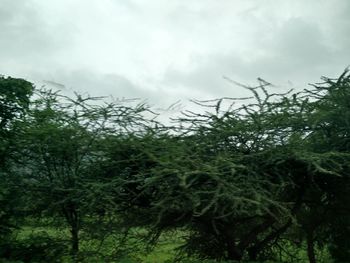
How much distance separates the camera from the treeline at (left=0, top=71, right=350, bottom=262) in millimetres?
10367

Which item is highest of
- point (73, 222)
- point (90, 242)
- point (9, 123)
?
point (9, 123)

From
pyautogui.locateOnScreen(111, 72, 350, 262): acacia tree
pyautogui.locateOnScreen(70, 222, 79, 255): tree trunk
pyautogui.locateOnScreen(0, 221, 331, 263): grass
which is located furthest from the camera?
pyautogui.locateOnScreen(70, 222, 79, 255): tree trunk

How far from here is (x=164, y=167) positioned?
32.4 ft

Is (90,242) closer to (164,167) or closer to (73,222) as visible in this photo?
(73,222)

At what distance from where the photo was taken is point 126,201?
11570mm

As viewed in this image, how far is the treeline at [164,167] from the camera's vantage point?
1037cm

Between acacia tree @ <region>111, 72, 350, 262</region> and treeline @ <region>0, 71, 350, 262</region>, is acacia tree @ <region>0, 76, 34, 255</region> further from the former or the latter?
acacia tree @ <region>111, 72, 350, 262</region>

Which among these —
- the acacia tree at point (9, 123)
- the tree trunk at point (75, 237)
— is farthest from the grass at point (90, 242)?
the acacia tree at point (9, 123)

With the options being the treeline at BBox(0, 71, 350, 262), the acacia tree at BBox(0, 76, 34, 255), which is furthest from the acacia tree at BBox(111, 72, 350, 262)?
the acacia tree at BBox(0, 76, 34, 255)

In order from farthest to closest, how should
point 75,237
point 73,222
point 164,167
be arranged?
1. point 73,222
2. point 75,237
3. point 164,167

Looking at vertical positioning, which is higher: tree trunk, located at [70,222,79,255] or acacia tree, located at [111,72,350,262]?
acacia tree, located at [111,72,350,262]

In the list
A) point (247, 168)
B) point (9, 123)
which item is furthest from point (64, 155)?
point (247, 168)

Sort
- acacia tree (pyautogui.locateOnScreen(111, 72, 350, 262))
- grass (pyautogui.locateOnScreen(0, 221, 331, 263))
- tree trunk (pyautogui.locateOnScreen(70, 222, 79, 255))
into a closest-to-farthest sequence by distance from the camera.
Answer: acacia tree (pyautogui.locateOnScreen(111, 72, 350, 262))
grass (pyautogui.locateOnScreen(0, 221, 331, 263))
tree trunk (pyautogui.locateOnScreen(70, 222, 79, 255))

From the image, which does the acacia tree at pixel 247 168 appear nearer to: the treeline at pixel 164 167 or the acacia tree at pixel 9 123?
the treeline at pixel 164 167
